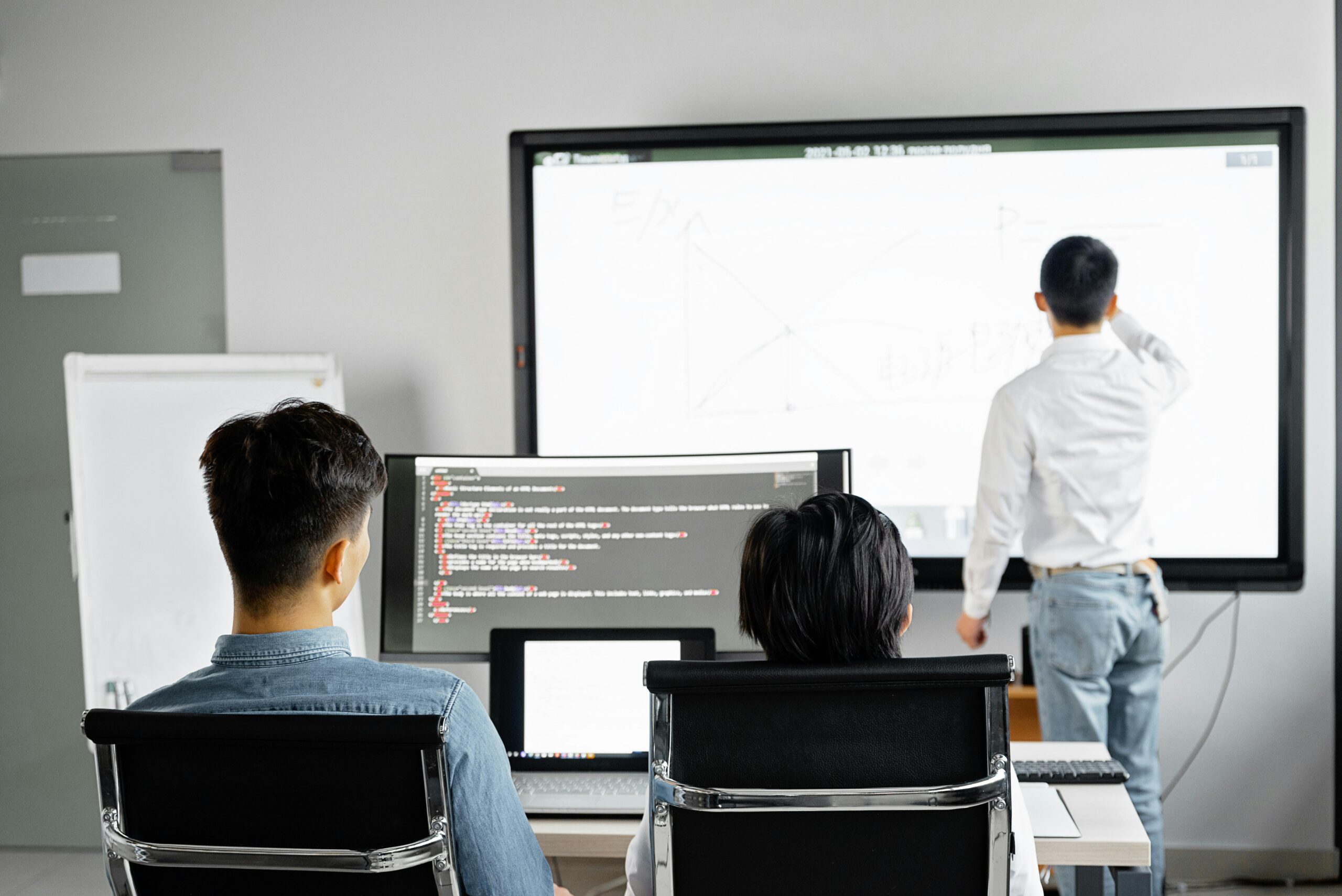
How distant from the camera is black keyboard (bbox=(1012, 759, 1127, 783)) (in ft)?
5.37

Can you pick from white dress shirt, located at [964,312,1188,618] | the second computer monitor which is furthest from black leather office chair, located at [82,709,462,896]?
white dress shirt, located at [964,312,1188,618]

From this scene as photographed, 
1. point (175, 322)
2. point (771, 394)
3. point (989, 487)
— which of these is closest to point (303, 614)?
point (989, 487)

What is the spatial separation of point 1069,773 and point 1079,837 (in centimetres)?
24

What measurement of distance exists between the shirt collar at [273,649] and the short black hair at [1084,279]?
1.89 metres

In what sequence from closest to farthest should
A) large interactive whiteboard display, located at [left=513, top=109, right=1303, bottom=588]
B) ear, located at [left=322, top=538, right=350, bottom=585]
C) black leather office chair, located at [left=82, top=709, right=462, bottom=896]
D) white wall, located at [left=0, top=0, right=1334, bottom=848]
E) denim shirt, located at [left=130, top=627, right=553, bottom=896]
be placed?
black leather office chair, located at [left=82, top=709, right=462, bottom=896] → denim shirt, located at [left=130, top=627, right=553, bottom=896] → ear, located at [left=322, top=538, right=350, bottom=585] → large interactive whiteboard display, located at [left=513, top=109, right=1303, bottom=588] → white wall, located at [left=0, top=0, right=1334, bottom=848]

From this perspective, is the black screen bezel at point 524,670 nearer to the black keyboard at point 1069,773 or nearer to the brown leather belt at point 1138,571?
the black keyboard at point 1069,773

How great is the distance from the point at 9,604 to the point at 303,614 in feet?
8.73

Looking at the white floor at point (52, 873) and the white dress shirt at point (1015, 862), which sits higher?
the white dress shirt at point (1015, 862)

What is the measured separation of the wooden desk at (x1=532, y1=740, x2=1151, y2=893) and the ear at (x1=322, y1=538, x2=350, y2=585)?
45 centimetres

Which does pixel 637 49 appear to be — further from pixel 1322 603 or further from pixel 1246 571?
pixel 1322 603

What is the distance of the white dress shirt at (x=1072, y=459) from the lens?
2326mm

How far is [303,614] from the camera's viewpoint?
116cm

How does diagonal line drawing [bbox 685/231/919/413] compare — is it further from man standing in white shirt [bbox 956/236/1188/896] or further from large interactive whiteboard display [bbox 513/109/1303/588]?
man standing in white shirt [bbox 956/236/1188/896]

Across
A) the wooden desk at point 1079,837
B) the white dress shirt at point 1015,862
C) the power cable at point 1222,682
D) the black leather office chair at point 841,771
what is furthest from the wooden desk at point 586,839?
the power cable at point 1222,682
